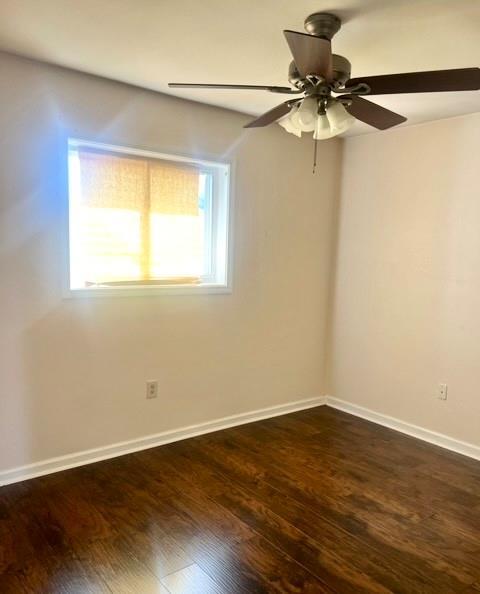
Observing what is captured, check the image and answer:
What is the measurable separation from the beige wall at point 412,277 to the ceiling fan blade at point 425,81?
1502 mm

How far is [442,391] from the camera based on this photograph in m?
3.17

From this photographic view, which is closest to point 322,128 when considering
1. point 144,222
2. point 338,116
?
point 338,116

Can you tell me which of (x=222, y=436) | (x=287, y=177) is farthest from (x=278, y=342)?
(x=287, y=177)

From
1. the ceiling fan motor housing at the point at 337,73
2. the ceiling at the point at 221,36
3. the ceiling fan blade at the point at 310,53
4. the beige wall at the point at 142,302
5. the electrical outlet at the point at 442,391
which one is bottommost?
the electrical outlet at the point at 442,391

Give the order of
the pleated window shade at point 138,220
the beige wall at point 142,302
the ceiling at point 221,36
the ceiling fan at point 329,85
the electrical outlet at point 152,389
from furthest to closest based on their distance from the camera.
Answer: the electrical outlet at point 152,389 < the pleated window shade at point 138,220 < the beige wall at point 142,302 < the ceiling at point 221,36 < the ceiling fan at point 329,85

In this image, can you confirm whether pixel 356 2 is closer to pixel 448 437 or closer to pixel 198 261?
pixel 198 261

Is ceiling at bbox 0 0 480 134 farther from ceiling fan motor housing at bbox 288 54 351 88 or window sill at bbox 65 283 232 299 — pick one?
window sill at bbox 65 283 232 299

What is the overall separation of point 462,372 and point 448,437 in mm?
480

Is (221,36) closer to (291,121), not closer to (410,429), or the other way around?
(291,121)

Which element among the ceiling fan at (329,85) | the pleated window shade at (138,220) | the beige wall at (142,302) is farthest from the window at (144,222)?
the ceiling fan at (329,85)

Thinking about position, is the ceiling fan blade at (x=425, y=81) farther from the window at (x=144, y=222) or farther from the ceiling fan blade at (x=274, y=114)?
the window at (x=144, y=222)

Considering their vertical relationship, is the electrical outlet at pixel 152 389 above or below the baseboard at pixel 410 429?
above

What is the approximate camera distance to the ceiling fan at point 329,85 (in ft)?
5.10

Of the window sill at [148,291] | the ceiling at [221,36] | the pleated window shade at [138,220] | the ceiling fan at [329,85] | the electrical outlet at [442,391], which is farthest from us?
the electrical outlet at [442,391]
